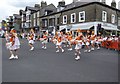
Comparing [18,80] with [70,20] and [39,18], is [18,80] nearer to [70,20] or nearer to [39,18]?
[70,20]

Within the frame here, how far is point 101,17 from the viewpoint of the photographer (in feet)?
108

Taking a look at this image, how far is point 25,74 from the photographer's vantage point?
24.4 ft

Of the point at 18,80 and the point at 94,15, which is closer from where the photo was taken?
the point at 18,80

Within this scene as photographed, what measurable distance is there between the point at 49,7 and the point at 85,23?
22597 millimetres

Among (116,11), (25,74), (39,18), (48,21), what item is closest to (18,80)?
(25,74)

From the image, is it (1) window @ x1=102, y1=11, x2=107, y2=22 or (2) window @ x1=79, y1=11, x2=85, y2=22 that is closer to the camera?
(1) window @ x1=102, y1=11, x2=107, y2=22

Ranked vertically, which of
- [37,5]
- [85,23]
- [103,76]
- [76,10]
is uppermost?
[37,5]

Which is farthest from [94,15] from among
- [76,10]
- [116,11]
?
[116,11]

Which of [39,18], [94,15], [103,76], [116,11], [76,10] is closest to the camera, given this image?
[103,76]

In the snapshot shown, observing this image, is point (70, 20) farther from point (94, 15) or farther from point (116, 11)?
point (116, 11)

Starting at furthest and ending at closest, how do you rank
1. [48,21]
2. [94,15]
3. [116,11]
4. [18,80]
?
[48,21], [116,11], [94,15], [18,80]

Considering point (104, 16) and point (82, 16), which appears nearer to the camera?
point (104, 16)

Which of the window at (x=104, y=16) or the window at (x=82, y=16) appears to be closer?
the window at (x=104, y=16)

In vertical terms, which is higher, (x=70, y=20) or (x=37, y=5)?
(x=37, y=5)
